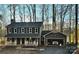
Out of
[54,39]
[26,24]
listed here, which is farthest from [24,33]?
[54,39]

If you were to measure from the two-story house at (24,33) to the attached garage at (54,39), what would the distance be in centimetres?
7

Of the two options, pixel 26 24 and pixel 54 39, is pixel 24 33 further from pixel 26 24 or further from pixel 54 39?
pixel 54 39

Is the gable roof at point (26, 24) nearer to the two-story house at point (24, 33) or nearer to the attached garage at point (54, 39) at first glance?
the two-story house at point (24, 33)

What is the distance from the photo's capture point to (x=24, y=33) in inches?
88.0

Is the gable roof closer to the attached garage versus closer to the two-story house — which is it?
the two-story house

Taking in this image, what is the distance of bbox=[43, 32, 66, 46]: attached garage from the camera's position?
7.30 feet

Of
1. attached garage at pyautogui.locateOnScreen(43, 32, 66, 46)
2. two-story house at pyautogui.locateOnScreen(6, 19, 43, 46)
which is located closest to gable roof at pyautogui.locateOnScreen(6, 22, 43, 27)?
two-story house at pyautogui.locateOnScreen(6, 19, 43, 46)

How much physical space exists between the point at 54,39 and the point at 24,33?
301mm

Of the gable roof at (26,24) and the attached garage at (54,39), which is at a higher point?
the gable roof at (26,24)

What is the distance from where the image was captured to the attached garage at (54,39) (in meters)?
2.22

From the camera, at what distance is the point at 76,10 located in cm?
221

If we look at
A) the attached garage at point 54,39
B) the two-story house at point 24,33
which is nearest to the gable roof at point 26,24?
the two-story house at point 24,33
